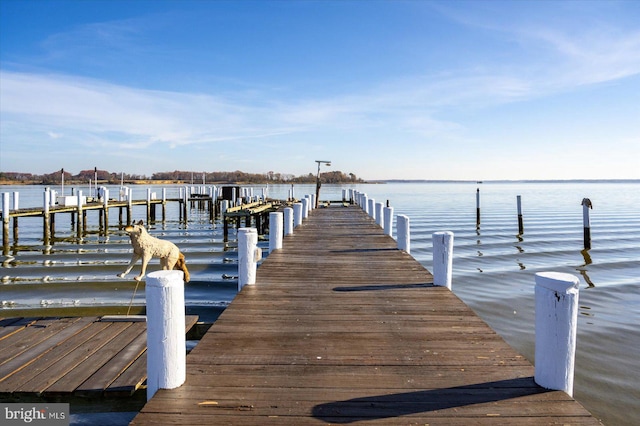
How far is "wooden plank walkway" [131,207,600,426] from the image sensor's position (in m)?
3.50

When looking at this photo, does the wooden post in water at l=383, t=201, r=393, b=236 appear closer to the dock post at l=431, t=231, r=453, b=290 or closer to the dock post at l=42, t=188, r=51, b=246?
the dock post at l=431, t=231, r=453, b=290

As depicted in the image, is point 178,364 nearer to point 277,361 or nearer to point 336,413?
point 277,361

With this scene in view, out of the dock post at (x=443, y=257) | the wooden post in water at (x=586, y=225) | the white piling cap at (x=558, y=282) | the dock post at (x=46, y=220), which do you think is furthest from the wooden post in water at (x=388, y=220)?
the dock post at (x=46, y=220)

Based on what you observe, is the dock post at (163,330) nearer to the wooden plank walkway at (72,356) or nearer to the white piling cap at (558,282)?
the wooden plank walkway at (72,356)

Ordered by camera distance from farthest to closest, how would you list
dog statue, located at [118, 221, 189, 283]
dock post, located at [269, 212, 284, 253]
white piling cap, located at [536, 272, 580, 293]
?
1. dock post, located at [269, 212, 284, 253]
2. dog statue, located at [118, 221, 189, 283]
3. white piling cap, located at [536, 272, 580, 293]

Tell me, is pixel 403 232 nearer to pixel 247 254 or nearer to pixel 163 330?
pixel 247 254

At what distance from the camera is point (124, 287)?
13.4m

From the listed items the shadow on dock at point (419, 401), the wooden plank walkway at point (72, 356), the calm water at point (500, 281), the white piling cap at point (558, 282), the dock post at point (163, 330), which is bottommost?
the calm water at point (500, 281)

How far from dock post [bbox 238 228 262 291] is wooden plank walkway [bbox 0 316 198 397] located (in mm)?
1098

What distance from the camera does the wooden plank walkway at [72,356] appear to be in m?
4.88

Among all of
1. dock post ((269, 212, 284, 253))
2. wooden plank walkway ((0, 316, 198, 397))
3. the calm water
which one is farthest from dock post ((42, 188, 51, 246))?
wooden plank walkway ((0, 316, 198, 397))

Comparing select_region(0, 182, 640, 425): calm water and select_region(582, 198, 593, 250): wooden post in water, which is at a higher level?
select_region(582, 198, 593, 250): wooden post in water

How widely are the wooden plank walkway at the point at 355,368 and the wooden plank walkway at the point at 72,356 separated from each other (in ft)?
3.82

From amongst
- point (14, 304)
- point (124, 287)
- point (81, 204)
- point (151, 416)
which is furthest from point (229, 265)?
point (81, 204)
